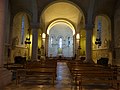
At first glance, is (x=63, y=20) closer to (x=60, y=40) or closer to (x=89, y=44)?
(x=60, y=40)

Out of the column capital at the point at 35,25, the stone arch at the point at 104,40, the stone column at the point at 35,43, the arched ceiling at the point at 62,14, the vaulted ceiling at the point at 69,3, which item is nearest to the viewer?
the stone column at the point at 35,43

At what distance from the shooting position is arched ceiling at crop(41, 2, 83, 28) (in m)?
26.9

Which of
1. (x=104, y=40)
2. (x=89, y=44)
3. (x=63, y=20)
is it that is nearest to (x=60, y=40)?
(x=63, y=20)

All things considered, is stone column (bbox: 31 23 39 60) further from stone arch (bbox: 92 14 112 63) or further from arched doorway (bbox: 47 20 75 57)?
arched doorway (bbox: 47 20 75 57)

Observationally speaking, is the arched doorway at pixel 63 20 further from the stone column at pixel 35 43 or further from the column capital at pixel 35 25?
the stone column at pixel 35 43

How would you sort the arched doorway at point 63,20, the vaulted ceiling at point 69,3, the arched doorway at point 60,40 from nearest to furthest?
the vaulted ceiling at point 69,3
the arched doorway at point 63,20
the arched doorway at point 60,40

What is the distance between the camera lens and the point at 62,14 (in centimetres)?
2961

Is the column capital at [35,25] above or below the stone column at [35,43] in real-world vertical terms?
above

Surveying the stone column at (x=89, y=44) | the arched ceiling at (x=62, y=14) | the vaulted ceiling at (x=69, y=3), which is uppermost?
the arched ceiling at (x=62, y=14)

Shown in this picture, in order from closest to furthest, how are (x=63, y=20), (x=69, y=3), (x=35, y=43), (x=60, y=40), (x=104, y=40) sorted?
(x=35, y=43) → (x=69, y=3) → (x=104, y=40) → (x=63, y=20) → (x=60, y=40)

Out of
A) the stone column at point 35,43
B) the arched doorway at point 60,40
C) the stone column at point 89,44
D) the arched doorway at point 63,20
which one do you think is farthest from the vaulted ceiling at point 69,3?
the arched doorway at point 60,40

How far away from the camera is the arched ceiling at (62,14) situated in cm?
2692

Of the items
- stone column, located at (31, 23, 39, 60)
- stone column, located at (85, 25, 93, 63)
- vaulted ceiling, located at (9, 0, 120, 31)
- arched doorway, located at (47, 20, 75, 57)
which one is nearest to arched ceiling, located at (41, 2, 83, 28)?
vaulted ceiling, located at (9, 0, 120, 31)

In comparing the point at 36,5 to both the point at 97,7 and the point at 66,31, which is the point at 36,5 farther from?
the point at 66,31
